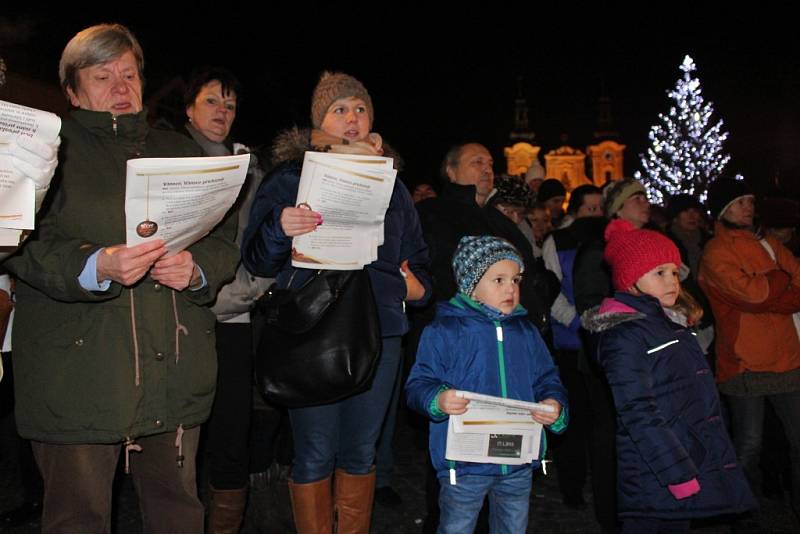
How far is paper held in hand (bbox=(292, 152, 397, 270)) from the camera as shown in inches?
123

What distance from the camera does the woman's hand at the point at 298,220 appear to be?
318 centimetres

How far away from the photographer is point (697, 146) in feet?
128

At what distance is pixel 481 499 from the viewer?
3.57 meters

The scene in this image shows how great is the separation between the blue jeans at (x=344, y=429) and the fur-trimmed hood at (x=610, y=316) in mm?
1025

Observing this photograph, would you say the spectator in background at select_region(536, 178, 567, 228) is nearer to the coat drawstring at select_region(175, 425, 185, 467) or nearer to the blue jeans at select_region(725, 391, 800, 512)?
the blue jeans at select_region(725, 391, 800, 512)

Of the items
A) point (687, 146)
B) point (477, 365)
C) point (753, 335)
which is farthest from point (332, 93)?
point (687, 146)

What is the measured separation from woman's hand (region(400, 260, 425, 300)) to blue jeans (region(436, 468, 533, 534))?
92cm

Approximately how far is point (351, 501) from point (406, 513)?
4.64ft

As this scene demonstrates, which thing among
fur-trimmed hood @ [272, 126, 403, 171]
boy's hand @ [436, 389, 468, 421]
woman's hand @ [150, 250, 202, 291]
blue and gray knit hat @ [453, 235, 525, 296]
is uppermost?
fur-trimmed hood @ [272, 126, 403, 171]

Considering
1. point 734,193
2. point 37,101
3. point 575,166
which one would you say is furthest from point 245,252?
point 575,166

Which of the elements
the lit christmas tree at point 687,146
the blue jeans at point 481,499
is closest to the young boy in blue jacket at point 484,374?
the blue jeans at point 481,499

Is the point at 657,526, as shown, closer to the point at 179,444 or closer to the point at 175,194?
the point at 179,444

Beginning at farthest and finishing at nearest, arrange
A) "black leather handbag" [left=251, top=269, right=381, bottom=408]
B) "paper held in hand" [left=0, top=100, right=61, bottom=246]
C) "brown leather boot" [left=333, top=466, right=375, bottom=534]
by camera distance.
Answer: "brown leather boot" [left=333, top=466, right=375, bottom=534] → "black leather handbag" [left=251, top=269, right=381, bottom=408] → "paper held in hand" [left=0, top=100, right=61, bottom=246]

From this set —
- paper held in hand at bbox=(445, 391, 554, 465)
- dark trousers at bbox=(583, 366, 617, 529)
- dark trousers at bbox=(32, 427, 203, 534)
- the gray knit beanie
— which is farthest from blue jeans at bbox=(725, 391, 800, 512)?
dark trousers at bbox=(32, 427, 203, 534)
